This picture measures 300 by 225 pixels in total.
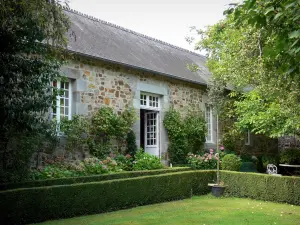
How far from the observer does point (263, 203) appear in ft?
30.3

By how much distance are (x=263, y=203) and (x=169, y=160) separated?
17.0 feet

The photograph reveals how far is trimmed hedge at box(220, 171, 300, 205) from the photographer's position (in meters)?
9.22

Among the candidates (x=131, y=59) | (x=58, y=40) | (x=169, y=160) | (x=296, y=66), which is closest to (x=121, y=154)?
(x=169, y=160)

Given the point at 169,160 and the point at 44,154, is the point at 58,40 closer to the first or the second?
the point at 44,154

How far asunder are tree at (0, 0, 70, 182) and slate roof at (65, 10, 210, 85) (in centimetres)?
343

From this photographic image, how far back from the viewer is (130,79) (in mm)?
12836

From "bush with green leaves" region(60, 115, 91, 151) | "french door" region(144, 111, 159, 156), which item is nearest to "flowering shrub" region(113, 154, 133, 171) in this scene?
"bush with green leaves" region(60, 115, 91, 151)

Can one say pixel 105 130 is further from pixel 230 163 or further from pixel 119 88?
pixel 230 163

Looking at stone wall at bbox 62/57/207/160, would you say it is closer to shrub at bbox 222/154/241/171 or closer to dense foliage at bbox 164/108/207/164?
dense foliage at bbox 164/108/207/164

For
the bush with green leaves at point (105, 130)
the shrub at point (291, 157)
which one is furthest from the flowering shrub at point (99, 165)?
the shrub at point (291, 157)

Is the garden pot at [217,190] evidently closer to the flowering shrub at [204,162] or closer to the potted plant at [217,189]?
the potted plant at [217,189]

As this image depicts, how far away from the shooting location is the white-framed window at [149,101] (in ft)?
44.5

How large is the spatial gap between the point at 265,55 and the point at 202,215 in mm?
4809

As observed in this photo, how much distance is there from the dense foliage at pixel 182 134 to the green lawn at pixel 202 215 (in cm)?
473
